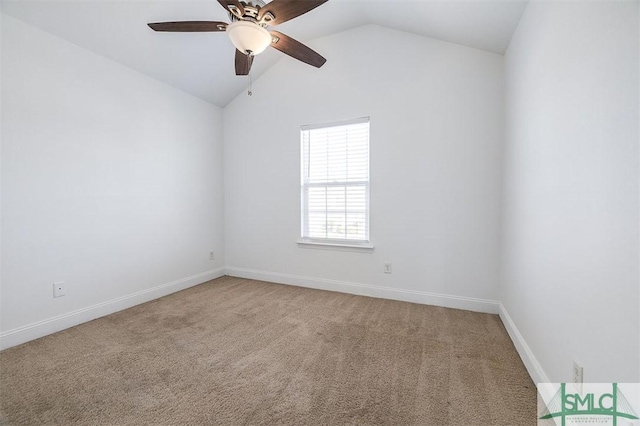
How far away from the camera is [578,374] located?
1.20m

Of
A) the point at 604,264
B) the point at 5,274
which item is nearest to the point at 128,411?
the point at 5,274

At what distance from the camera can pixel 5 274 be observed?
6.89 feet

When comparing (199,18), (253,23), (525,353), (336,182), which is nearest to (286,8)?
(253,23)

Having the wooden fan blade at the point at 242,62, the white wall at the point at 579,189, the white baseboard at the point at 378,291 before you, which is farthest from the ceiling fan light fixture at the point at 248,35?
the white baseboard at the point at 378,291

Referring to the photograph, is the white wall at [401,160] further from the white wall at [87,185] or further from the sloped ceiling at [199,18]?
the white wall at [87,185]

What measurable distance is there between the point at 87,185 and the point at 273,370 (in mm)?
2454

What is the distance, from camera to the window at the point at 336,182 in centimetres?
328

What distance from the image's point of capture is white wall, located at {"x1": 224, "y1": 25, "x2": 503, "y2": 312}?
107 inches

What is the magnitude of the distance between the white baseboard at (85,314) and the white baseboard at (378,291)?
2.86 feet

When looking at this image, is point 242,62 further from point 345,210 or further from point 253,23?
point 345,210

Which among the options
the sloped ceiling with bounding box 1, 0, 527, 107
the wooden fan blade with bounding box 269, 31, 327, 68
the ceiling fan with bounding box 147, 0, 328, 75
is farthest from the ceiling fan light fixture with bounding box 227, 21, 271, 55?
the sloped ceiling with bounding box 1, 0, 527, 107

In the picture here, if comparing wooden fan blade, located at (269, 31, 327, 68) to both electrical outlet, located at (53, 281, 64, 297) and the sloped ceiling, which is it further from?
electrical outlet, located at (53, 281, 64, 297)

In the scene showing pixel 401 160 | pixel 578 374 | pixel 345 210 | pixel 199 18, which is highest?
pixel 199 18

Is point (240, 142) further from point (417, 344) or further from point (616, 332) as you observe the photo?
point (616, 332)
